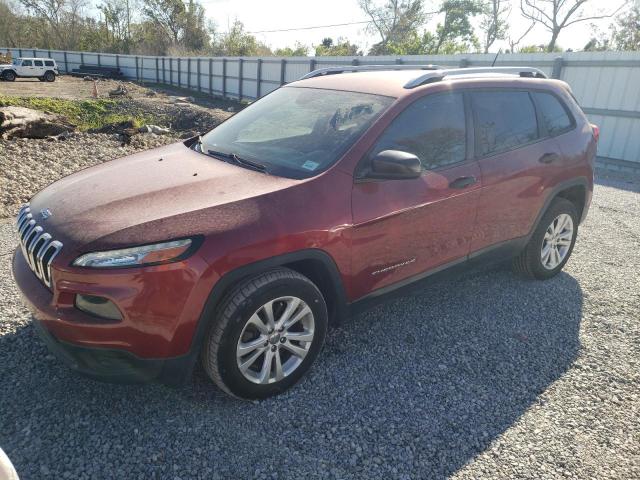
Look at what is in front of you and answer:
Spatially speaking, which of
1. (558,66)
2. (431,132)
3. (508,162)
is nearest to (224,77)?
(558,66)

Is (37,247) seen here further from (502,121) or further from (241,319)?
(502,121)

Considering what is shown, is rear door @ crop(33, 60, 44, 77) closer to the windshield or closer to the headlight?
the windshield

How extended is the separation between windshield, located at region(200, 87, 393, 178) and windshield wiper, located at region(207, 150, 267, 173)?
2 centimetres

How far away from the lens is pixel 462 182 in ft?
10.8

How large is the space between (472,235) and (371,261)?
1024 mm

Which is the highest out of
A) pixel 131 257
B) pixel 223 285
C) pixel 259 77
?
pixel 259 77

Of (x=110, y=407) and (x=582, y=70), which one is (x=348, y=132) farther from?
(x=582, y=70)

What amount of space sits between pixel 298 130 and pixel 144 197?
1203 millimetres

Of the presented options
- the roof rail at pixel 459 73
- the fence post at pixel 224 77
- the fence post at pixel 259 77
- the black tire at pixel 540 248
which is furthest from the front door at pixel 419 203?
the fence post at pixel 224 77

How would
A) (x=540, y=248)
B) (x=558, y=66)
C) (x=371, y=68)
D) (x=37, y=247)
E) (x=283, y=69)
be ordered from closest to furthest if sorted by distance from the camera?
(x=37, y=247) → (x=371, y=68) → (x=540, y=248) → (x=558, y=66) → (x=283, y=69)

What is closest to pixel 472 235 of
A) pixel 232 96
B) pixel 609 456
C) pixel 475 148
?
pixel 475 148

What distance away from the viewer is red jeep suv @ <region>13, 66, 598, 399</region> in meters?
2.25

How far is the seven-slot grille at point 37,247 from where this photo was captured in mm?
2336

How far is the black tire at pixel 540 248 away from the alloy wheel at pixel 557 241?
0.03 meters
